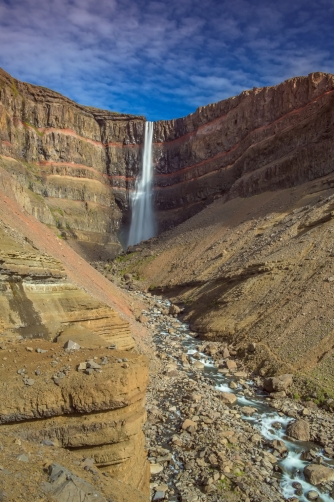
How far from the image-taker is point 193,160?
57406 millimetres

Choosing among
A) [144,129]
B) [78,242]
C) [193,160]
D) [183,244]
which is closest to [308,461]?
[183,244]

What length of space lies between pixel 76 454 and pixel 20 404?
1166mm

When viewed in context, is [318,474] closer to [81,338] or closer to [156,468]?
[156,468]

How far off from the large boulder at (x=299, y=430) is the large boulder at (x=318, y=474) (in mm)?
1230

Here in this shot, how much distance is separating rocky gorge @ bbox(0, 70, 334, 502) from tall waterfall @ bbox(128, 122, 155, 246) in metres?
16.0

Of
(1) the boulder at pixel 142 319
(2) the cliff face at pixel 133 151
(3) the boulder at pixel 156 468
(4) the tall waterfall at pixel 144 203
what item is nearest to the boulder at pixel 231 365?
(1) the boulder at pixel 142 319

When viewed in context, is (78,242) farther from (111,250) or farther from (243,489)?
(243,489)

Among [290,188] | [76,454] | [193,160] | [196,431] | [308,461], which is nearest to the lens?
[76,454]

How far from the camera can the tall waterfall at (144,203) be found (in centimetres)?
5841

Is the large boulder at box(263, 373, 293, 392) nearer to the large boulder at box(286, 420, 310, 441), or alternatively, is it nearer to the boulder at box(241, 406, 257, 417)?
the boulder at box(241, 406, 257, 417)

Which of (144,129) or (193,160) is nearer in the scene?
(193,160)

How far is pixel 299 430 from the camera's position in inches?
360

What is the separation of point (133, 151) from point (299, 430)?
6001cm

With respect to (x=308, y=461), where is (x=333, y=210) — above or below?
above
